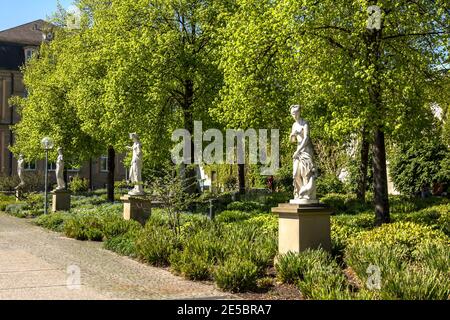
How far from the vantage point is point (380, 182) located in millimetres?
13516

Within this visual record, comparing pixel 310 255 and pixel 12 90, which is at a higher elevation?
pixel 12 90

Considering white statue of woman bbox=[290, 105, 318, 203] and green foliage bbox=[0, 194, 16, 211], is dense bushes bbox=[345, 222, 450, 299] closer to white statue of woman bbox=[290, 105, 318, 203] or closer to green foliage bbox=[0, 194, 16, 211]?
white statue of woman bbox=[290, 105, 318, 203]

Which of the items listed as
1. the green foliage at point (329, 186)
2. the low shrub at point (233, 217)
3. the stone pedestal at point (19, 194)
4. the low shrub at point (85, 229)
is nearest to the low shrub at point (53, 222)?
the low shrub at point (85, 229)

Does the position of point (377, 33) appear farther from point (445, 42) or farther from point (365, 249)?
point (365, 249)

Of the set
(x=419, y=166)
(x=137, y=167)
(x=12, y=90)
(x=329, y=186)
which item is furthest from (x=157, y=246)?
(x=12, y=90)

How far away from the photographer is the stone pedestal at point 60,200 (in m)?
23.7

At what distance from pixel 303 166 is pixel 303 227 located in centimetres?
126

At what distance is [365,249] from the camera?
29.9 feet

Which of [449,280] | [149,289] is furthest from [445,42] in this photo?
[149,289]

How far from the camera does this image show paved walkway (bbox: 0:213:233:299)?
7.82 m

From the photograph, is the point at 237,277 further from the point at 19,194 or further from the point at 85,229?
the point at 19,194

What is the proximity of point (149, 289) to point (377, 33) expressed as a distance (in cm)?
895

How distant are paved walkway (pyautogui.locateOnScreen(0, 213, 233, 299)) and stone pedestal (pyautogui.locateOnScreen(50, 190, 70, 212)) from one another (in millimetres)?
10040
